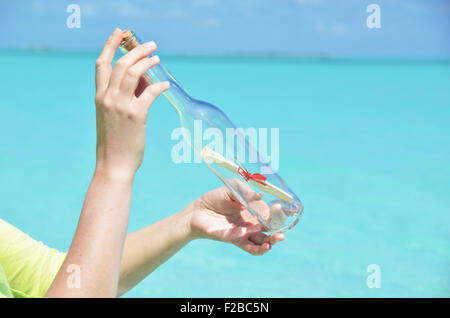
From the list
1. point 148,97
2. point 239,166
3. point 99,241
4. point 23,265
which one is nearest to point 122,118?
point 148,97

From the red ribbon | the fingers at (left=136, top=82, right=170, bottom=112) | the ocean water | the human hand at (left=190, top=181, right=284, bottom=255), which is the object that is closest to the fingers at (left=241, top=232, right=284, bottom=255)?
the human hand at (left=190, top=181, right=284, bottom=255)

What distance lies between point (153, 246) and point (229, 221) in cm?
17

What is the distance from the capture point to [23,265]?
1.11 meters

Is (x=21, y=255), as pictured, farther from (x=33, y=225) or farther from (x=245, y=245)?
(x=33, y=225)

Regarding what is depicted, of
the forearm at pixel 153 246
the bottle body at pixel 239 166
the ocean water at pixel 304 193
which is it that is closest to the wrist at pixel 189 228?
the forearm at pixel 153 246

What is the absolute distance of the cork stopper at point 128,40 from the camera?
840 millimetres

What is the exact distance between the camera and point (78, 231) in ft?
2.30

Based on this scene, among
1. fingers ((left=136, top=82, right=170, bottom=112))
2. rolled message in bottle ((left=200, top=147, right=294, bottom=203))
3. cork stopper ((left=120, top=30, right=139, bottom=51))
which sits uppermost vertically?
cork stopper ((left=120, top=30, right=139, bottom=51))

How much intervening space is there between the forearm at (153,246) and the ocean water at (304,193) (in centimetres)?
177

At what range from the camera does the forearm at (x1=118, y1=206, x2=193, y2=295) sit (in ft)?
3.58

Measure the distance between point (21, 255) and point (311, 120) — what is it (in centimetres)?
653

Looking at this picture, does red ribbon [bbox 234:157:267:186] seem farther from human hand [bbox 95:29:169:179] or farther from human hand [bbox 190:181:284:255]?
human hand [bbox 95:29:169:179]

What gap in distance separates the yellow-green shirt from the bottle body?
16.4 inches

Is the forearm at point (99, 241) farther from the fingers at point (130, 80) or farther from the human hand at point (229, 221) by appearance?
the human hand at point (229, 221)
